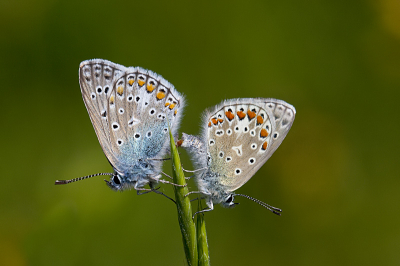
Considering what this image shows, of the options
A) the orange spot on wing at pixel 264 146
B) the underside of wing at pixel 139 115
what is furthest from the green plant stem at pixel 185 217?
the orange spot on wing at pixel 264 146

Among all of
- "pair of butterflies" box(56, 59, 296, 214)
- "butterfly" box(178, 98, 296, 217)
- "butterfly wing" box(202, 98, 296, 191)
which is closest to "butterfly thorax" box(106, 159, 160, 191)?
"pair of butterflies" box(56, 59, 296, 214)

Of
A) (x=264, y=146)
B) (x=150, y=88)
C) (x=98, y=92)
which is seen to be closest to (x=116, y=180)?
(x=98, y=92)

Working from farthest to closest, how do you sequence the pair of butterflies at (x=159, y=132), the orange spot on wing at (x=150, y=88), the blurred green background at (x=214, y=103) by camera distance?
the blurred green background at (x=214, y=103) < the orange spot on wing at (x=150, y=88) < the pair of butterflies at (x=159, y=132)

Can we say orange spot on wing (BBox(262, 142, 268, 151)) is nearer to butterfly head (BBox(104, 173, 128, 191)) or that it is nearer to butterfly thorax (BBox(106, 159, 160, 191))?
butterfly thorax (BBox(106, 159, 160, 191))

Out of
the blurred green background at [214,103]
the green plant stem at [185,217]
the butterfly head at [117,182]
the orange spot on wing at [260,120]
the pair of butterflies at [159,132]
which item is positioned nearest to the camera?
the green plant stem at [185,217]

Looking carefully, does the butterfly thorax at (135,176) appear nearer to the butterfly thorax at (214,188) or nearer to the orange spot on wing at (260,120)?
the butterfly thorax at (214,188)
